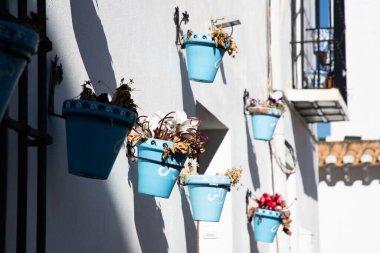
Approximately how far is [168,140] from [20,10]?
4.61 feet

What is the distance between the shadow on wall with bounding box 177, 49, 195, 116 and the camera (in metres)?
6.85

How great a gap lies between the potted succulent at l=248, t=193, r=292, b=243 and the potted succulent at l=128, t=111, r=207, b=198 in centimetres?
373

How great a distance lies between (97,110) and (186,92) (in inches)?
119

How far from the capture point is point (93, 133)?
158 inches

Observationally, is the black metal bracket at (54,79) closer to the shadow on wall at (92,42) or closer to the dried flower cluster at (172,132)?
the shadow on wall at (92,42)

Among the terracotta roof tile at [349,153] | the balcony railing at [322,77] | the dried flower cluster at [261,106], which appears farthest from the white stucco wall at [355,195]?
the dried flower cluster at [261,106]

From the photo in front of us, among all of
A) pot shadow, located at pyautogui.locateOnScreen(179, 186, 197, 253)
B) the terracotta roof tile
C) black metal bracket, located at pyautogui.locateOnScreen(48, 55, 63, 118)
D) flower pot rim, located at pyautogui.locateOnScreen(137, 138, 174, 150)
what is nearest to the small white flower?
flower pot rim, located at pyautogui.locateOnScreen(137, 138, 174, 150)

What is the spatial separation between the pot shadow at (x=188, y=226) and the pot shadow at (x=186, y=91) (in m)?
0.63

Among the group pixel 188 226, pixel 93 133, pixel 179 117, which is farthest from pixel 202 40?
pixel 93 133

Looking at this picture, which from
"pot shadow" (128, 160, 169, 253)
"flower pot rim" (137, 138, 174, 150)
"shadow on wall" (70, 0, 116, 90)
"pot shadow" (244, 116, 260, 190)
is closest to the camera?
"shadow on wall" (70, 0, 116, 90)

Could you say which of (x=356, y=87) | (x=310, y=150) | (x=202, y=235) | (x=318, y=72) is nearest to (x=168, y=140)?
(x=202, y=235)

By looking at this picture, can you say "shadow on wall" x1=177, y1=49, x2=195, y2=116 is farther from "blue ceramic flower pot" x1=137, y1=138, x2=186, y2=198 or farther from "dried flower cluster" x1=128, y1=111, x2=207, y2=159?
"blue ceramic flower pot" x1=137, y1=138, x2=186, y2=198

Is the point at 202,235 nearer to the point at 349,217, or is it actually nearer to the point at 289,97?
the point at 289,97

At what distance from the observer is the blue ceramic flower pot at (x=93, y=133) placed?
13.1 ft
